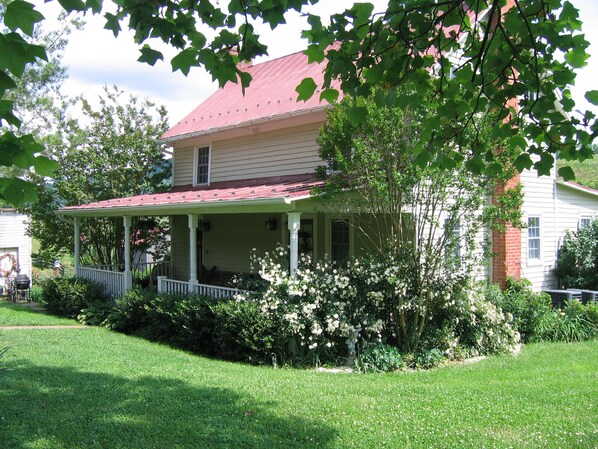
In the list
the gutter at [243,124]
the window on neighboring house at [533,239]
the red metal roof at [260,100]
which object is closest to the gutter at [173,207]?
the gutter at [243,124]

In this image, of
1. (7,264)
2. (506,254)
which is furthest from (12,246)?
(506,254)

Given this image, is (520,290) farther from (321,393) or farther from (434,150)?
(434,150)

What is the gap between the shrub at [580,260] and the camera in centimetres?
1439

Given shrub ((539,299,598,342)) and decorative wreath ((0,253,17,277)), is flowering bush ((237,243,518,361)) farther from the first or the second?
decorative wreath ((0,253,17,277))

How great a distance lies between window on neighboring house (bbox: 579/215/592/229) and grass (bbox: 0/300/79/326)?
1472 cm

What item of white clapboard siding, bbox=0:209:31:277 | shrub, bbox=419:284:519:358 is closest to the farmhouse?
shrub, bbox=419:284:519:358

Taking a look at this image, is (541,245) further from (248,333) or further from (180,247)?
(180,247)

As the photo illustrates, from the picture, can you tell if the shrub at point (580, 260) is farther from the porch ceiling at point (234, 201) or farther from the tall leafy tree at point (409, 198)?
the porch ceiling at point (234, 201)

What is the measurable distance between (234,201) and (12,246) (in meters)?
16.2

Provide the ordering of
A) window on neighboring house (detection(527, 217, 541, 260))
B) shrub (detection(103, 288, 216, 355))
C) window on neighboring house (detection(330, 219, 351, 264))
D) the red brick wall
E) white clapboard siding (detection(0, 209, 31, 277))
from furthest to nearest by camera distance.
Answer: white clapboard siding (detection(0, 209, 31, 277)) < window on neighboring house (detection(527, 217, 541, 260)) < the red brick wall < window on neighboring house (detection(330, 219, 351, 264)) < shrub (detection(103, 288, 216, 355))

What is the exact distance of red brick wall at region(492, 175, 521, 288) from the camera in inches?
517

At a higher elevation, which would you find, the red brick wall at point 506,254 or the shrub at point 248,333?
the red brick wall at point 506,254

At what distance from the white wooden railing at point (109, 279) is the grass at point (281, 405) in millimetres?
5381

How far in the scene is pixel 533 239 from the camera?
14.3m
